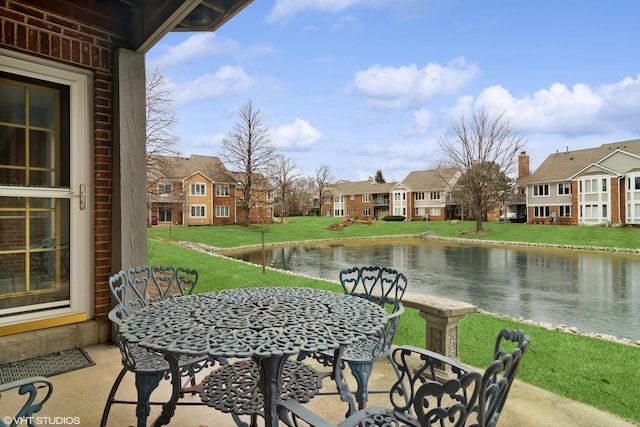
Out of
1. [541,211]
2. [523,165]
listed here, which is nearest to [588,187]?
[541,211]

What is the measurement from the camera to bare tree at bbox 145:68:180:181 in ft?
34.0

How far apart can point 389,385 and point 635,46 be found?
24938mm

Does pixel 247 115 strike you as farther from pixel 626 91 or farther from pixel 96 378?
pixel 626 91

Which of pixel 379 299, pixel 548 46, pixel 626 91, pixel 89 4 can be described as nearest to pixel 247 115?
pixel 548 46

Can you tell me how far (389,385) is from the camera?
2.56 metres

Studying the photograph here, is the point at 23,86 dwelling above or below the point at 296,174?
below

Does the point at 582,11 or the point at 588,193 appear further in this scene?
the point at 588,193

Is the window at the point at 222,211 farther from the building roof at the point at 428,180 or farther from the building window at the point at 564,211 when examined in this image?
the building window at the point at 564,211

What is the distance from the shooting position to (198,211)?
97.6ft

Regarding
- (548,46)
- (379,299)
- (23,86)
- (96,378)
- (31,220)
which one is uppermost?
(548,46)

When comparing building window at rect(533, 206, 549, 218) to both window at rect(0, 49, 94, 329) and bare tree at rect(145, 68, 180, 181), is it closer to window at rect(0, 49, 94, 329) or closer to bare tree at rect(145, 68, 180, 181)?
bare tree at rect(145, 68, 180, 181)

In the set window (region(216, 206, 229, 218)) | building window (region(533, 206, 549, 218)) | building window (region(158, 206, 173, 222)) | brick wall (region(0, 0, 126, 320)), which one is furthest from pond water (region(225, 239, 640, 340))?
building window (region(158, 206, 173, 222))

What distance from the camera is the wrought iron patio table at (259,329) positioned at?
1360 mm

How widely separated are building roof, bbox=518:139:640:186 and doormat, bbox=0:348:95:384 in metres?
31.9
